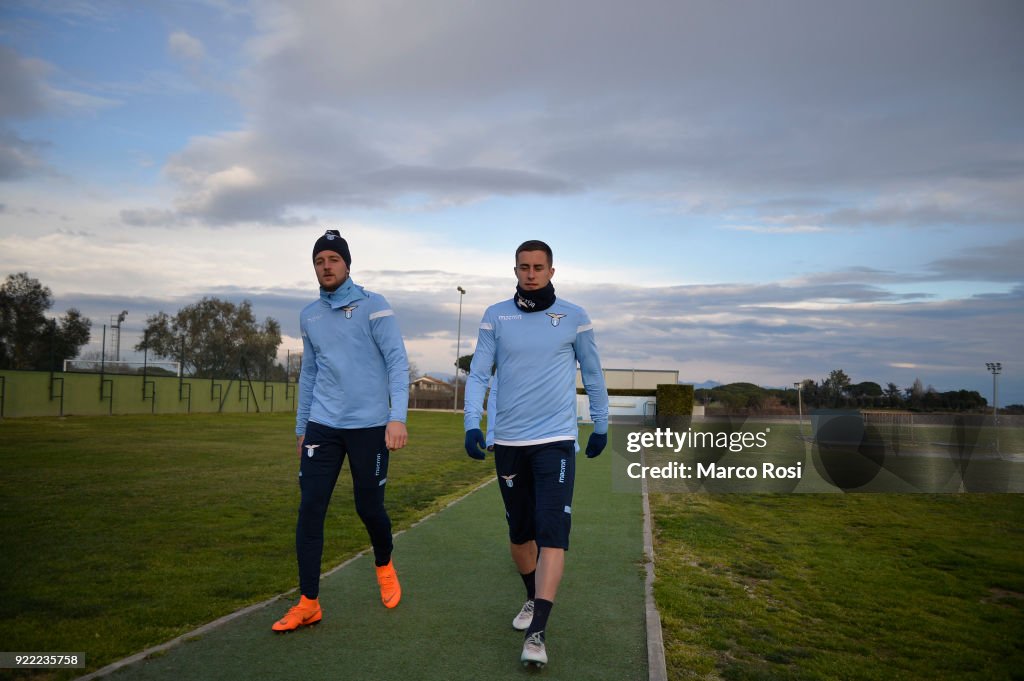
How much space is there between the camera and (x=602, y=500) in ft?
36.5

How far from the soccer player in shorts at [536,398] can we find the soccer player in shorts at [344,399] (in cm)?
55

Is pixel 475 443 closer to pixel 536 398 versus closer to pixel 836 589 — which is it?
pixel 536 398

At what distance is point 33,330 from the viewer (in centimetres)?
4316

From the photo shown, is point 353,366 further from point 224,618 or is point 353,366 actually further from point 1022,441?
point 1022,441

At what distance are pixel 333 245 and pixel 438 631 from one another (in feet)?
7.93

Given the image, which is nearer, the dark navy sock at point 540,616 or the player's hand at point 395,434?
the dark navy sock at point 540,616

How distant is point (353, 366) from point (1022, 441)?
2446 cm

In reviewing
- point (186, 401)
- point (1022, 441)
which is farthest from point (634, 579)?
point (186, 401)

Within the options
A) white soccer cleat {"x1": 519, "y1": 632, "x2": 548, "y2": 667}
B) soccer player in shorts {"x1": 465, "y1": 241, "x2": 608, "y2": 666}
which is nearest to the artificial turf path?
white soccer cleat {"x1": 519, "y1": 632, "x2": 548, "y2": 667}

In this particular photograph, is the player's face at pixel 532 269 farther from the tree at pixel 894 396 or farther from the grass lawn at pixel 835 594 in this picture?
the tree at pixel 894 396

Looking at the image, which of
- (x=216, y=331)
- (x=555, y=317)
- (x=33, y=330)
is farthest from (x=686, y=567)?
(x=216, y=331)

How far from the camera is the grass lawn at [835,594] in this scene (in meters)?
4.75

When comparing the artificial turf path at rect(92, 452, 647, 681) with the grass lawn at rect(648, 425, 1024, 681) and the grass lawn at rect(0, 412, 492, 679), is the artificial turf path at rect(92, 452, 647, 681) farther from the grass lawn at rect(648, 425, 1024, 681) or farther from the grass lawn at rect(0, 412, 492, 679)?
the grass lawn at rect(0, 412, 492, 679)

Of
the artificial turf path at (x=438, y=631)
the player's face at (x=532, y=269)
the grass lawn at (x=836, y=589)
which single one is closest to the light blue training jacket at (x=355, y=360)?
the player's face at (x=532, y=269)
